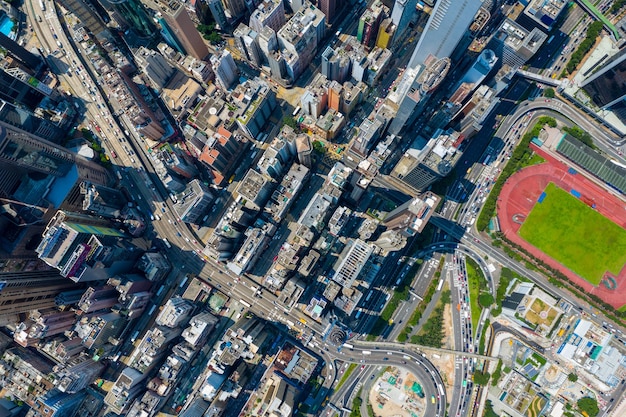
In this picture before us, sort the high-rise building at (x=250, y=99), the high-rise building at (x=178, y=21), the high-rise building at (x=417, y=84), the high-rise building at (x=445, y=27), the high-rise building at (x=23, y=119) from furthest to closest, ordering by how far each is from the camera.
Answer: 1. the high-rise building at (x=250, y=99)
2. the high-rise building at (x=178, y=21)
3. the high-rise building at (x=23, y=119)
4. the high-rise building at (x=417, y=84)
5. the high-rise building at (x=445, y=27)

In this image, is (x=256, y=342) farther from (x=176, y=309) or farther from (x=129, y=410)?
(x=129, y=410)

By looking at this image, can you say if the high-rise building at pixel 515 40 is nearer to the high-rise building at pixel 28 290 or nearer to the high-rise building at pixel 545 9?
the high-rise building at pixel 545 9

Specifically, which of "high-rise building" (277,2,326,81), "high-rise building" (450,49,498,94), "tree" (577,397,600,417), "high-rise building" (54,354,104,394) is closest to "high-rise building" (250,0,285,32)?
"high-rise building" (277,2,326,81)

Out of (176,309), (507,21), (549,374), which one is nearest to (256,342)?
(176,309)

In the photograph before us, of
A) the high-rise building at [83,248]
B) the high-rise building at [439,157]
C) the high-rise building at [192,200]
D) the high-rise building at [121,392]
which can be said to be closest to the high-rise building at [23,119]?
the high-rise building at [83,248]

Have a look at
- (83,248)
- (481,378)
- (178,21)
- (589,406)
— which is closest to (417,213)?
(481,378)

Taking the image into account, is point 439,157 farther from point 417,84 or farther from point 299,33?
point 299,33
